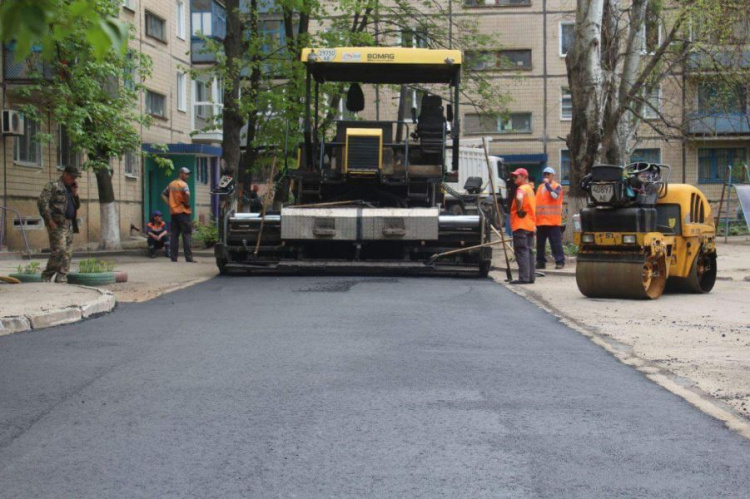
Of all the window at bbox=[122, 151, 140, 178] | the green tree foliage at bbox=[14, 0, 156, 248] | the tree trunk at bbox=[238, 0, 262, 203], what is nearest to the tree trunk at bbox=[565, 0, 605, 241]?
the tree trunk at bbox=[238, 0, 262, 203]

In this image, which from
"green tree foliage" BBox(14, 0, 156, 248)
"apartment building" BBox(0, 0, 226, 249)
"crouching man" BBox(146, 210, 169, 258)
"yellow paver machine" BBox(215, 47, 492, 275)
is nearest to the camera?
"yellow paver machine" BBox(215, 47, 492, 275)

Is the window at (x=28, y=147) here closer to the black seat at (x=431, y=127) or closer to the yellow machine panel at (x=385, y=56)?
the yellow machine panel at (x=385, y=56)

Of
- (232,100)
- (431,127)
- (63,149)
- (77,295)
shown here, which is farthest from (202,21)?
(77,295)

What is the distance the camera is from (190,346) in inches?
320

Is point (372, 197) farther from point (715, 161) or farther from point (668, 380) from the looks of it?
point (715, 161)

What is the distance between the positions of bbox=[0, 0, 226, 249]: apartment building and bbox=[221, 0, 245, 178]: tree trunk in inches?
34.1

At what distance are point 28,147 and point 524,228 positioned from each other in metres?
16.0

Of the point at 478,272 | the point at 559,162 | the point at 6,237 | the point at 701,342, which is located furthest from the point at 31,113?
the point at 559,162

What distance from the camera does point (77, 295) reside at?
1181 centimetres

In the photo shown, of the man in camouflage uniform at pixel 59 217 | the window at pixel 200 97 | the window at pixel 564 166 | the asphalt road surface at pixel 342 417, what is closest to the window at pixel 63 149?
the window at pixel 200 97

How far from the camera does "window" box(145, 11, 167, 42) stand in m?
34.9

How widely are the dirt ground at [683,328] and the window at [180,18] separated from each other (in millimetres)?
24976

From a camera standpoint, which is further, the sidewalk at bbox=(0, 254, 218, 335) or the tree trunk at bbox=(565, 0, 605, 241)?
the tree trunk at bbox=(565, 0, 605, 241)

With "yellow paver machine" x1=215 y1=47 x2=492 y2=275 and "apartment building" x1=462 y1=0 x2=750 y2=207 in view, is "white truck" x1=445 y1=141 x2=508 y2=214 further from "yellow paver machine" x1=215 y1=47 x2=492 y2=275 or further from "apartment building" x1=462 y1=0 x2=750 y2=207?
"apartment building" x1=462 y1=0 x2=750 y2=207
